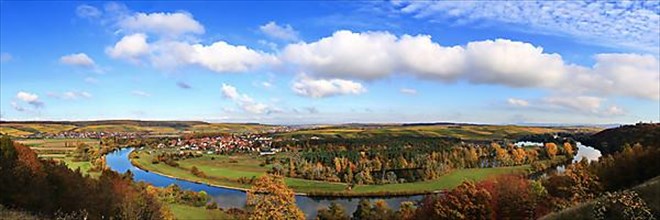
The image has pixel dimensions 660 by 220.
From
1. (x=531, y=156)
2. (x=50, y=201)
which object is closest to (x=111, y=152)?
(x=531, y=156)

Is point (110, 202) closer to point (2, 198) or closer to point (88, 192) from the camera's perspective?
point (88, 192)

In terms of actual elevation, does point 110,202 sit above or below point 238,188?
above

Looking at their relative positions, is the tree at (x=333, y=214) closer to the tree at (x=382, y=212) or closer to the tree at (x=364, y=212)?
the tree at (x=364, y=212)

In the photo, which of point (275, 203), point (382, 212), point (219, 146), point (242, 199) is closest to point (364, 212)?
point (382, 212)

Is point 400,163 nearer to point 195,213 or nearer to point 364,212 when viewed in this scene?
point 364,212

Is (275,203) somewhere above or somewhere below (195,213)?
above

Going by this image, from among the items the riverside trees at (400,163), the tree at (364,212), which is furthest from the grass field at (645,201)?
the riverside trees at (400,163)

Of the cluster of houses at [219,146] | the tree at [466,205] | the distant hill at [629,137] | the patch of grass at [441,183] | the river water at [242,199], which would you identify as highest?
the distant hill at [629,137]
